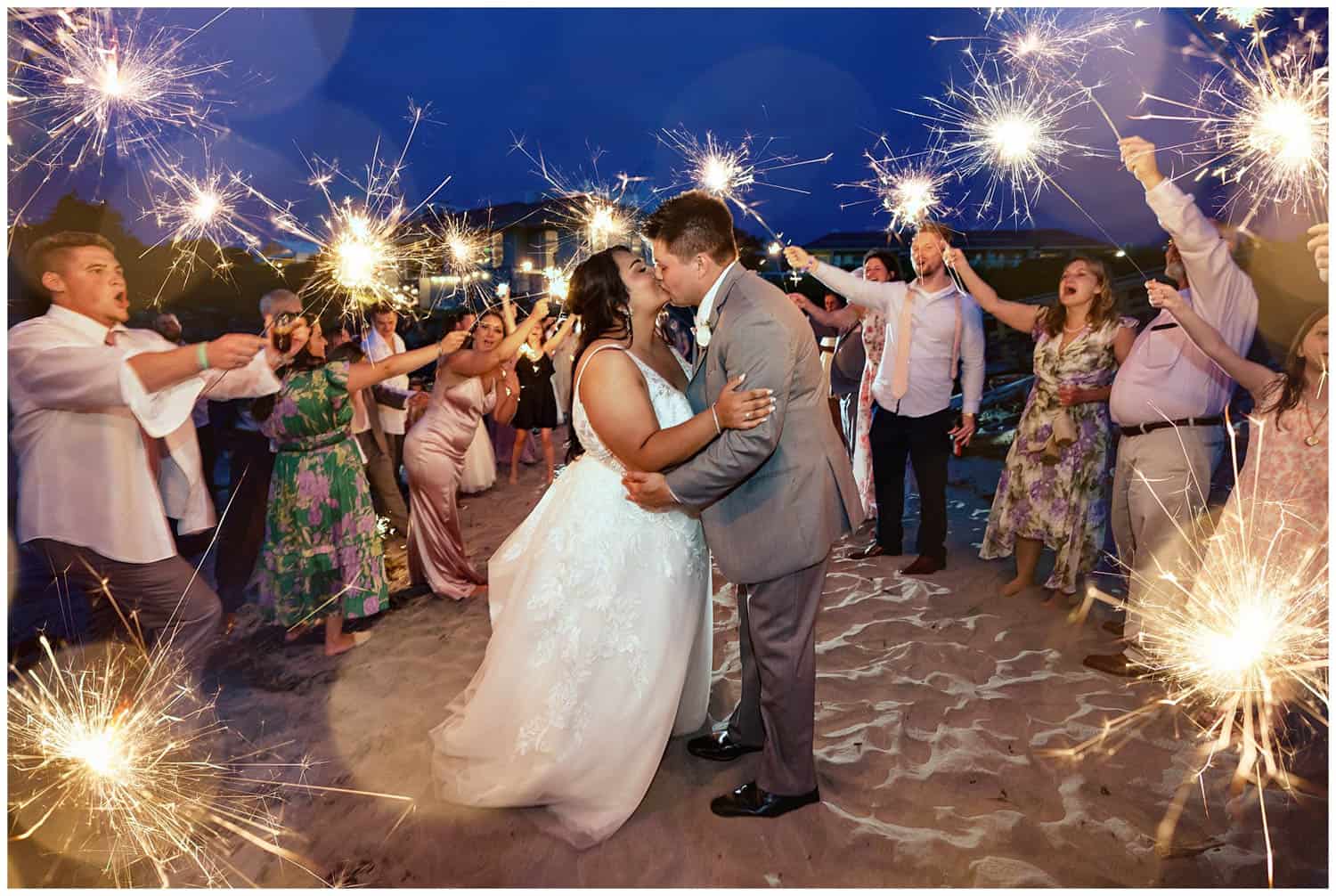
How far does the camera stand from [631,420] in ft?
7.99

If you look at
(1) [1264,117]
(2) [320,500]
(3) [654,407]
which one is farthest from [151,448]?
(1) [1264,117]

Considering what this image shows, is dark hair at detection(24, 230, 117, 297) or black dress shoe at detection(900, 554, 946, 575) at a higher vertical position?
dark hair at detection(24, 230, 117, 297)

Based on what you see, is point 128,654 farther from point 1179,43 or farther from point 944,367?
point 1179,43

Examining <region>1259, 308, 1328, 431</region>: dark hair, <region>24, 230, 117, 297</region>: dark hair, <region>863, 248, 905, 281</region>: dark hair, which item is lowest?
<region>1259, 308, 1328, 431</region>: dark hair

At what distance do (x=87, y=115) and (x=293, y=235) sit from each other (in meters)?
1.02

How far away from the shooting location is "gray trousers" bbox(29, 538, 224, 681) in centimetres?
275

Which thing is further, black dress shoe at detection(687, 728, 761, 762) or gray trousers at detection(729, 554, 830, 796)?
black dress shoe at detection(687, 728, 761, 762)

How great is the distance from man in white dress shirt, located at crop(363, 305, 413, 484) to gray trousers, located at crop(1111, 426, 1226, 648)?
214 inches

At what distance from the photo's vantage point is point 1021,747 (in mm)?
2920

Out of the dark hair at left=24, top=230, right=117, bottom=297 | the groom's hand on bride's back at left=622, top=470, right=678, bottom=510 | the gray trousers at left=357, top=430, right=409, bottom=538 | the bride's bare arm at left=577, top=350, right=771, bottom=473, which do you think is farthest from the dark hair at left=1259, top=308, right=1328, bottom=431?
the gray trousers at left=357, top=430, right=409, bottom=538

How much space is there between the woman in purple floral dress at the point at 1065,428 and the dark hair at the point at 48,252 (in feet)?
15.0

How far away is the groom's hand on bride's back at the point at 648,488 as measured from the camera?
235 centimetres

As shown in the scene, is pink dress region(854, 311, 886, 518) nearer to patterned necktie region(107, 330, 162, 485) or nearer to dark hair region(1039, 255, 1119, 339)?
dark hair region(1039, 255, 1119, 339)

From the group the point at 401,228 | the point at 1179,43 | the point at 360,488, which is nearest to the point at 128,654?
the point at 360,488
